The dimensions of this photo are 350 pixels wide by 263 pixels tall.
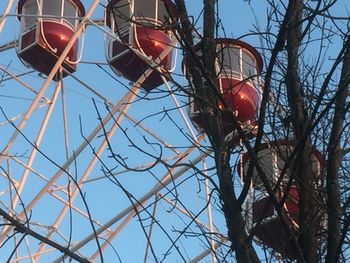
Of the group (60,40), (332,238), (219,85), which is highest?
(60,40)

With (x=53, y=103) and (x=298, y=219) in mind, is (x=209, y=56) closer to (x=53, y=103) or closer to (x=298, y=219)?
(x=298, y=219)

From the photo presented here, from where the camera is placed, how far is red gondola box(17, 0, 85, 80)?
11758mm

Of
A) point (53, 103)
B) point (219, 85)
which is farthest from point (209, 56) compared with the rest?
point (53, 103)

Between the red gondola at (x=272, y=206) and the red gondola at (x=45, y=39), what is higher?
the red gondola at (x=45, y=39)

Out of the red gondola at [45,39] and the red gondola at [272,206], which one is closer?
the red gondola at [272,206]

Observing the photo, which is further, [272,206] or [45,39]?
[45,39]

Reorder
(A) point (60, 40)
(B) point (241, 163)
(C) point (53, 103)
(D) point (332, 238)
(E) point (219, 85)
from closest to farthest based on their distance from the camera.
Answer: (D) point (332, 238), (E) point (219, 85), (B) point (241, 163), (C) point (53, 103), (A) point (60, 40)

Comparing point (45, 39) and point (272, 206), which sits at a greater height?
point (45, 39)

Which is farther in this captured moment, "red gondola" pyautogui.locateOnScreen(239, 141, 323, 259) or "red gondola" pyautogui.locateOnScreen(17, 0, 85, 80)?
"red gondola" pyautogui.locateOnScreen(17, 0, 85, 80)

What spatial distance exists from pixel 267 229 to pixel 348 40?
1.03 meters

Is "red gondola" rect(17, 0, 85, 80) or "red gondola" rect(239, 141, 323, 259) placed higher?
"red gondola" rect(17, 0, 85, 80)

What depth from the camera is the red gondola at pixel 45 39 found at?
38.6 ft

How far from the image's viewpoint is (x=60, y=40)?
1196cm

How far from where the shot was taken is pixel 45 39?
39.0 feet
